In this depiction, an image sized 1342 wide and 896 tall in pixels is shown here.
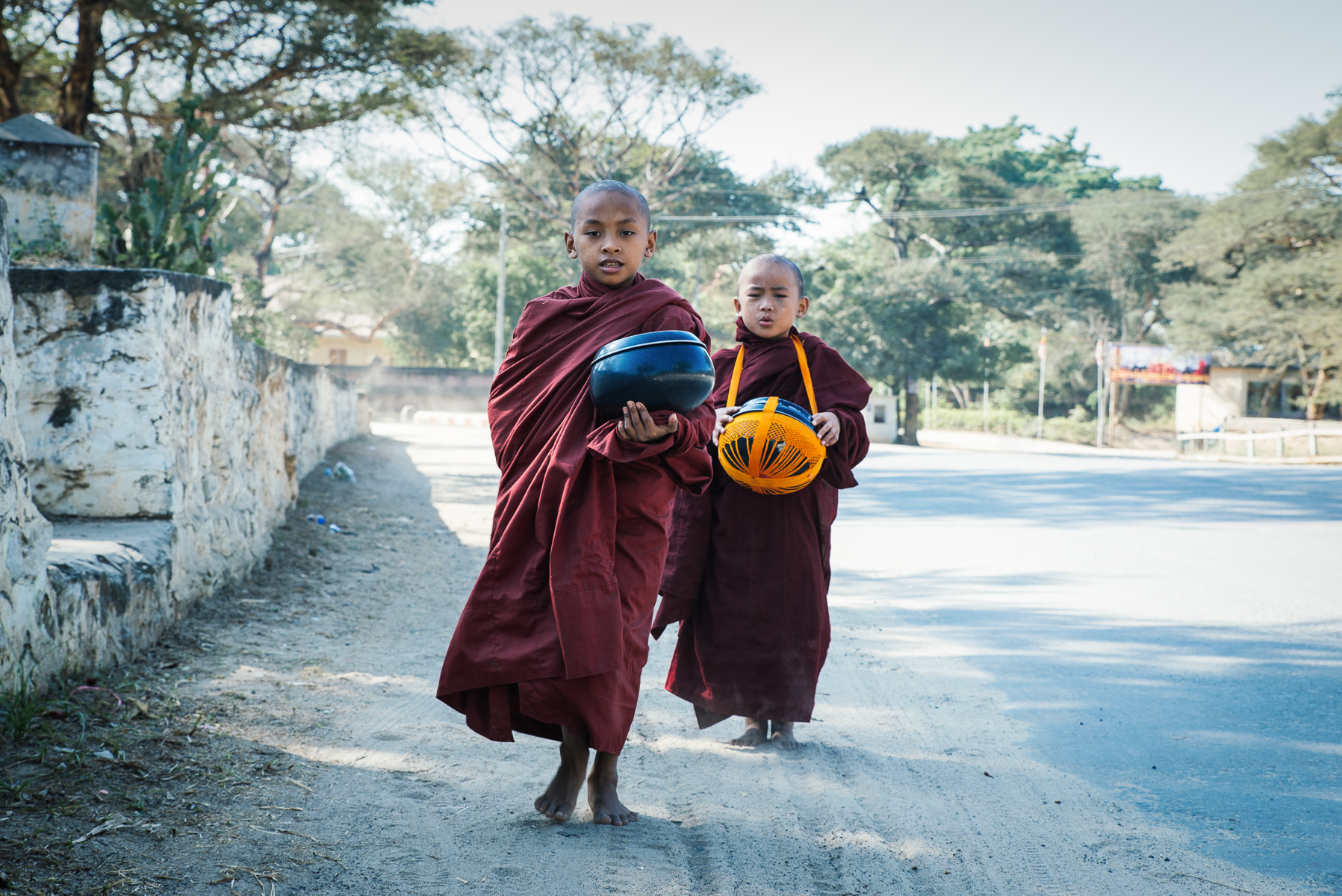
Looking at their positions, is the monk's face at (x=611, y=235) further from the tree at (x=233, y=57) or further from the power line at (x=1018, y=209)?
the power line at (x=1018, y=209)

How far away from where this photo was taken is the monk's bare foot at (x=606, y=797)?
2.84m

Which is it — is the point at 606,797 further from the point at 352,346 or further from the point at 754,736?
the point at 352,346

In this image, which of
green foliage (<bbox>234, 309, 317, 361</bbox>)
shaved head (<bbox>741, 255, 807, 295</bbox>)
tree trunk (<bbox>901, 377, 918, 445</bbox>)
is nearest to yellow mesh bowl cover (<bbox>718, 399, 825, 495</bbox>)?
shaved head (<bbox>741, 255, 807, 295</bbox>)

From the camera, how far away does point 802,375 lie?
12.4 feet

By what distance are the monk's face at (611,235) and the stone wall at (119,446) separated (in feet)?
6.34

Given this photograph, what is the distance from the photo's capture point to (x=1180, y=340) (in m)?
32.3

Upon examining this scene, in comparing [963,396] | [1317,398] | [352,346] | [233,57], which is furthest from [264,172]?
[963,396]

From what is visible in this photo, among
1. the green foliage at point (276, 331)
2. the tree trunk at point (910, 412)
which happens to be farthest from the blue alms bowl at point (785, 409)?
the tree trunk at point (910, 412)

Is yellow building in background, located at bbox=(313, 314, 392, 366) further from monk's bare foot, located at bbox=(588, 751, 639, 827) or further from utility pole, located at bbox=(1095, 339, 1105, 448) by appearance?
monk's bare foot, located at bbox=(588, 751, 639, 827)

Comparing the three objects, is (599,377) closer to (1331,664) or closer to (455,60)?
(1331,664)

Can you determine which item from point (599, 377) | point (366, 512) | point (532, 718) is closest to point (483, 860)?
point (532, 718)

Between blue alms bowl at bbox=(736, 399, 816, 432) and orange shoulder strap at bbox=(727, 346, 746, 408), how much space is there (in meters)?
0.27

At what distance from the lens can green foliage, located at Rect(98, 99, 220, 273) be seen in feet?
24.4

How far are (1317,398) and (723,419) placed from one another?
107 feet
